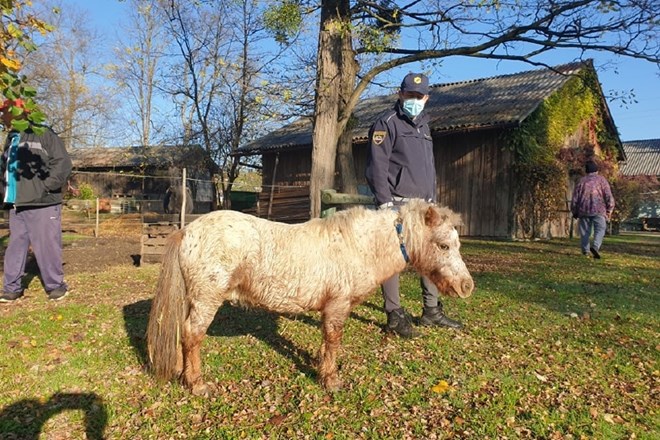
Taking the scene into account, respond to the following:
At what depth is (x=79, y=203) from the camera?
23.2m

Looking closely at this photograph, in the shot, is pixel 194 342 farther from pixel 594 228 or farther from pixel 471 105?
pixel 471 105

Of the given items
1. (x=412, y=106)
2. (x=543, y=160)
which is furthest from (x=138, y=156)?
(x=412, y=106)

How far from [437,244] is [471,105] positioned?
15586mm

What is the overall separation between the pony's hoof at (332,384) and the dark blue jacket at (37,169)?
169 inches

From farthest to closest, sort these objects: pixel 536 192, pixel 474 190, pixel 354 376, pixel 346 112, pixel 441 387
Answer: pixel 474 190 < pixel 536 192 < pixel 346 112 < pixel 354 376 < pixel 441 387

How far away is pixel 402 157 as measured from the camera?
4.70 metres

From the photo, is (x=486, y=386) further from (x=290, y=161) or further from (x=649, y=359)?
(x=290, y=161)

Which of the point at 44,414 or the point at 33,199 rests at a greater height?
the point at 33,199

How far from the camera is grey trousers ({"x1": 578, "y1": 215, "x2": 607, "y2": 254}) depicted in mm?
10773

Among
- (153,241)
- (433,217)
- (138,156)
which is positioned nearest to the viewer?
(433,217)

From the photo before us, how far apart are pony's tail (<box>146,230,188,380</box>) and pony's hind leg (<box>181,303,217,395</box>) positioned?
0.07 meters

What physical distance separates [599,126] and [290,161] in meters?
15.1

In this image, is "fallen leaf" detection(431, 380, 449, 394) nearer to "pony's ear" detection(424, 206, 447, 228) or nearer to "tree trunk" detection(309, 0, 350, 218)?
"pony's ear" detection(424, 206, 447, 228)

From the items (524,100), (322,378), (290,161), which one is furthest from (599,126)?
(322,378)
